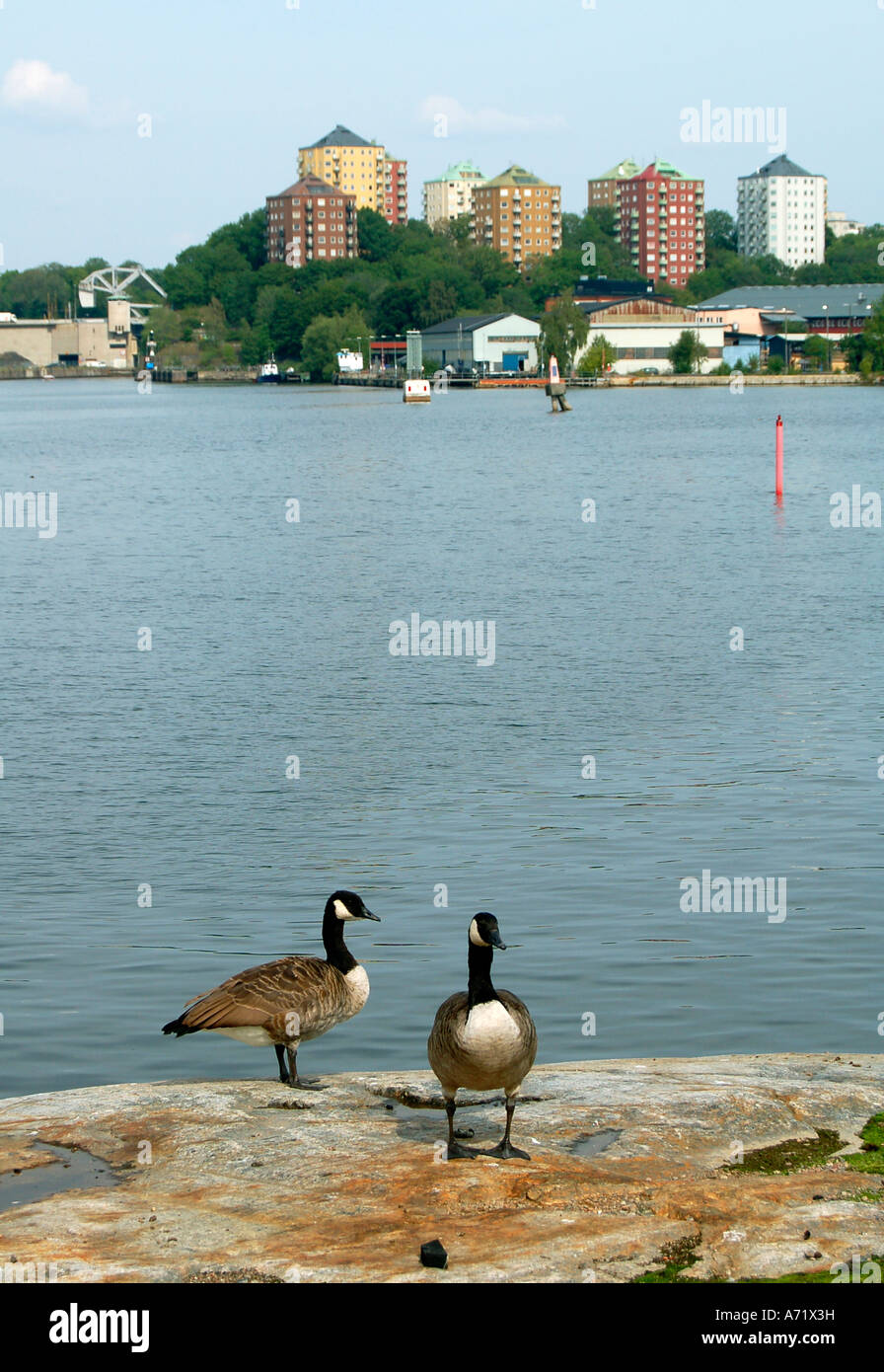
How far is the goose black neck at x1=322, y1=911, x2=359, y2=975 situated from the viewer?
9.66 metres

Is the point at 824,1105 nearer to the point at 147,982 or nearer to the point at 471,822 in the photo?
the point at 147,982

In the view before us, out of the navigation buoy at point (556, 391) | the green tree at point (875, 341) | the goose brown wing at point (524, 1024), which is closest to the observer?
the goose brown wing at point (524, 1024)

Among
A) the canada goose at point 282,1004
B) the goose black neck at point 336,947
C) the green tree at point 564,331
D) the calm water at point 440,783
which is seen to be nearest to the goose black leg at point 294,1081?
the canada goose at point 282,1004

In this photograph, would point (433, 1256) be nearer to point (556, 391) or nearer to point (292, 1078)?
point (292, 1078)

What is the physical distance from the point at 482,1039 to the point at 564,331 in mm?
191933

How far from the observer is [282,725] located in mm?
22891

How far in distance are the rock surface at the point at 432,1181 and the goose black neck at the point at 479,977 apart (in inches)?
31.8

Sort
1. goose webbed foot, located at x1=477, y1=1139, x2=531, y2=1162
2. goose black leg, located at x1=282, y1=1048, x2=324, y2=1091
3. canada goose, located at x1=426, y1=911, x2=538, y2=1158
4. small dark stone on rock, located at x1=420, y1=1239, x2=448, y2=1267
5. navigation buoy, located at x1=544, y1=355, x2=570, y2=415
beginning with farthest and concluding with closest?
navigation buoy, located at x1=544, y1=355, x2=570, y2=415 → goose black leg, located at x1=282, y1=1048, x2=324, y2=1091 → goose webbed foot, located at x1=477, y1=1139, x2=531, y2=1162 → canada goose, located at x1=426, y1=911, x2=538, y2=1158 → small dark stone on rock, located at x1=420, y1=1239, x2=448, y2=1267

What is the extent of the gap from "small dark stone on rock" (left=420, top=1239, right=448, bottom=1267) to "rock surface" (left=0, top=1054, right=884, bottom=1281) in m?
0.05

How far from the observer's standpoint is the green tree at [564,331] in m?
192

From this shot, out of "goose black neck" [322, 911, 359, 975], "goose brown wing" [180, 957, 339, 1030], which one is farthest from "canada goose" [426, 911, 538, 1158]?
"goose black neck" [322, 911, 359, 975]

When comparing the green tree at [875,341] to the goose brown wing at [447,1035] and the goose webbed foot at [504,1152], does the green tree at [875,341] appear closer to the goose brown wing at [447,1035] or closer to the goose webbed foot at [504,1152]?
the goose brown wing at [447,1035]

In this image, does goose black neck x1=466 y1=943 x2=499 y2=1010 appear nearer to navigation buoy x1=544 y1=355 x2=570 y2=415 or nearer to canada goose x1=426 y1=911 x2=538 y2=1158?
canada goose x1=426 y1=911 x2=538 y2=1158

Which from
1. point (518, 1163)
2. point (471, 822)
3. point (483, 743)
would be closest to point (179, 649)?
point (483, 743)
